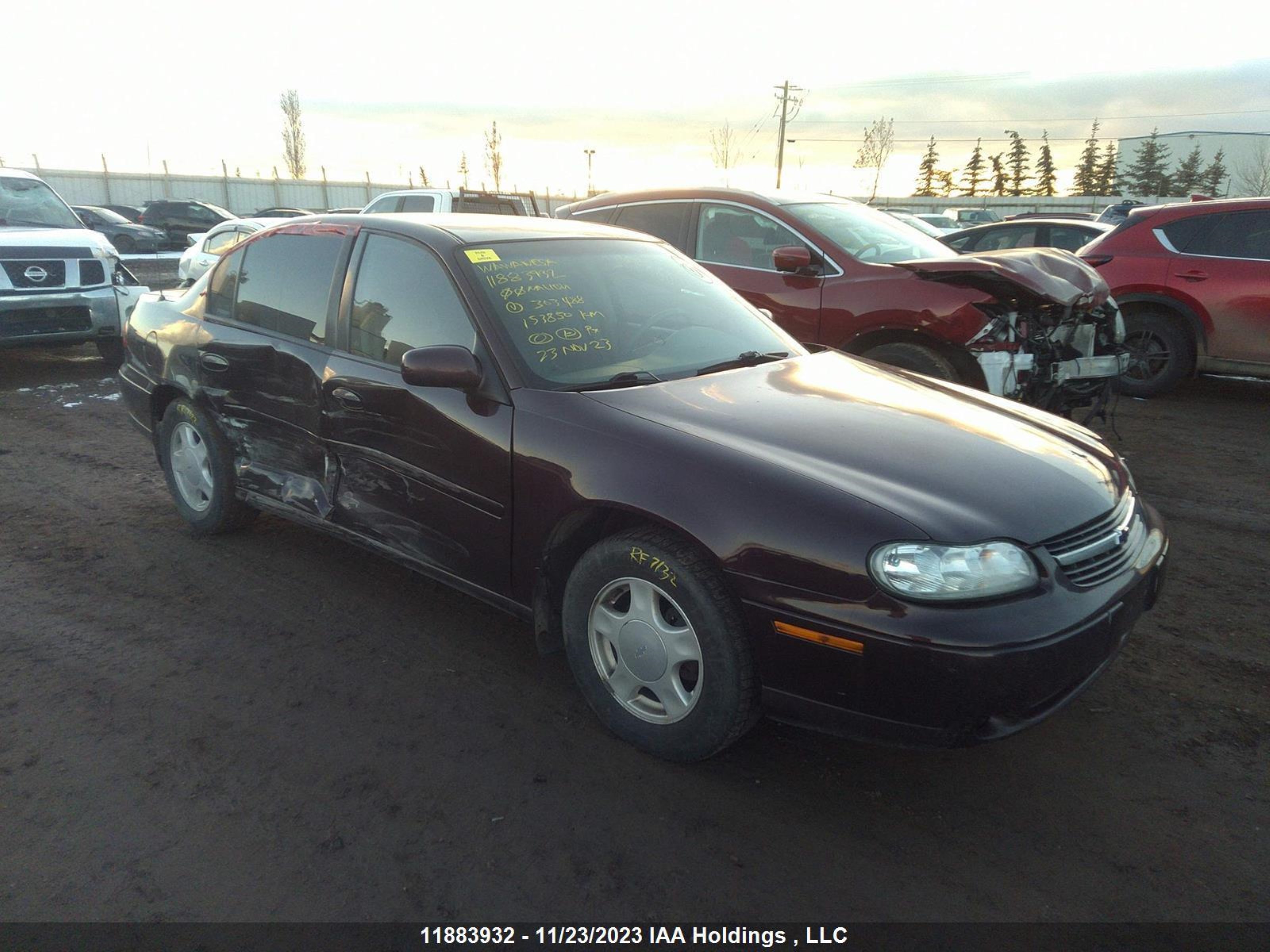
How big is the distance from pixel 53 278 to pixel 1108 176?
285 ft

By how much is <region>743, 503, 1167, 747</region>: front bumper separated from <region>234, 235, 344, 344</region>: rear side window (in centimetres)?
241

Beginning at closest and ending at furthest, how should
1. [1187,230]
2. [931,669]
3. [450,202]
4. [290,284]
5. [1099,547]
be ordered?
1. [931,669]
2. [1099,547]
3. [290,284]
4. [1187,230]
5. [450,202]

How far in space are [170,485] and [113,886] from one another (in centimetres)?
294

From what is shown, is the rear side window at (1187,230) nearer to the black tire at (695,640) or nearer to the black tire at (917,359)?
the black tire at (917,359)

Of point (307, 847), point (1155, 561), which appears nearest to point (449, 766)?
point (307, 847)

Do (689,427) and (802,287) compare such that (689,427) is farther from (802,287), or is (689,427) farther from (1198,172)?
(1198,172)

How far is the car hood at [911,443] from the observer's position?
2.51 metres

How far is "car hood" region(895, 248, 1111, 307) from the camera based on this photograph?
5223mm

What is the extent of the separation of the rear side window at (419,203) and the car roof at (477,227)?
829 cm

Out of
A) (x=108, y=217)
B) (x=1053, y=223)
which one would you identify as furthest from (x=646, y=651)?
(x=108, y=217)

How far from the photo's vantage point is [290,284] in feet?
13.2

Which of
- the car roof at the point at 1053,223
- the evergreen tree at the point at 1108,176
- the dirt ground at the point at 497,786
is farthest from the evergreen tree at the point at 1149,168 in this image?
the dirt ground at the point at 497,786

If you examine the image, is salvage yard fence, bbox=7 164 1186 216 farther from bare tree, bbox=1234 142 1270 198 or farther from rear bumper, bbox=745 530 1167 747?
rear bumper, bbox=745 530 1167 747

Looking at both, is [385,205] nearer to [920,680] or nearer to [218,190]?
[920,680]
